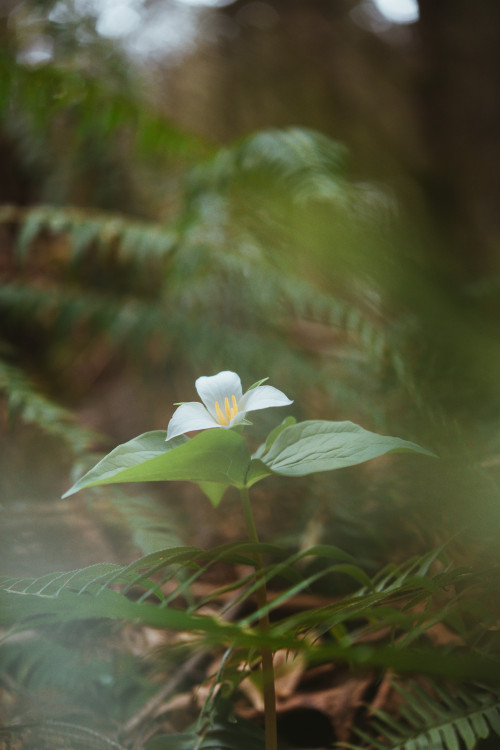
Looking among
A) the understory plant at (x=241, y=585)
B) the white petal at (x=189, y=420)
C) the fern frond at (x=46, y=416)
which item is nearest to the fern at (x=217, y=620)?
the understory plant at (x=241, y=585)

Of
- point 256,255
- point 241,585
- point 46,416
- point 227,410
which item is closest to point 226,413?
point 227,410

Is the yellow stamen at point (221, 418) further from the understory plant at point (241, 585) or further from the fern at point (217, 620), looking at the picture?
the fern at point (217, 620)

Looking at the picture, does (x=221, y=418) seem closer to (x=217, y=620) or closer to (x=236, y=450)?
(x=236, y=450)

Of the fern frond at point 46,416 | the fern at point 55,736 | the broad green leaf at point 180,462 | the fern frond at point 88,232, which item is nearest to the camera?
the broad green leaf at point 180,462

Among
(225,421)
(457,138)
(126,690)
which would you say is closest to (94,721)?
(126,690)

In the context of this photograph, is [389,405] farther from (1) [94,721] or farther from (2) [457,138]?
(2) [457,138]

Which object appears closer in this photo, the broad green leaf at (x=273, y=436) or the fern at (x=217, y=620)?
the fern at (x=217, y=620)
